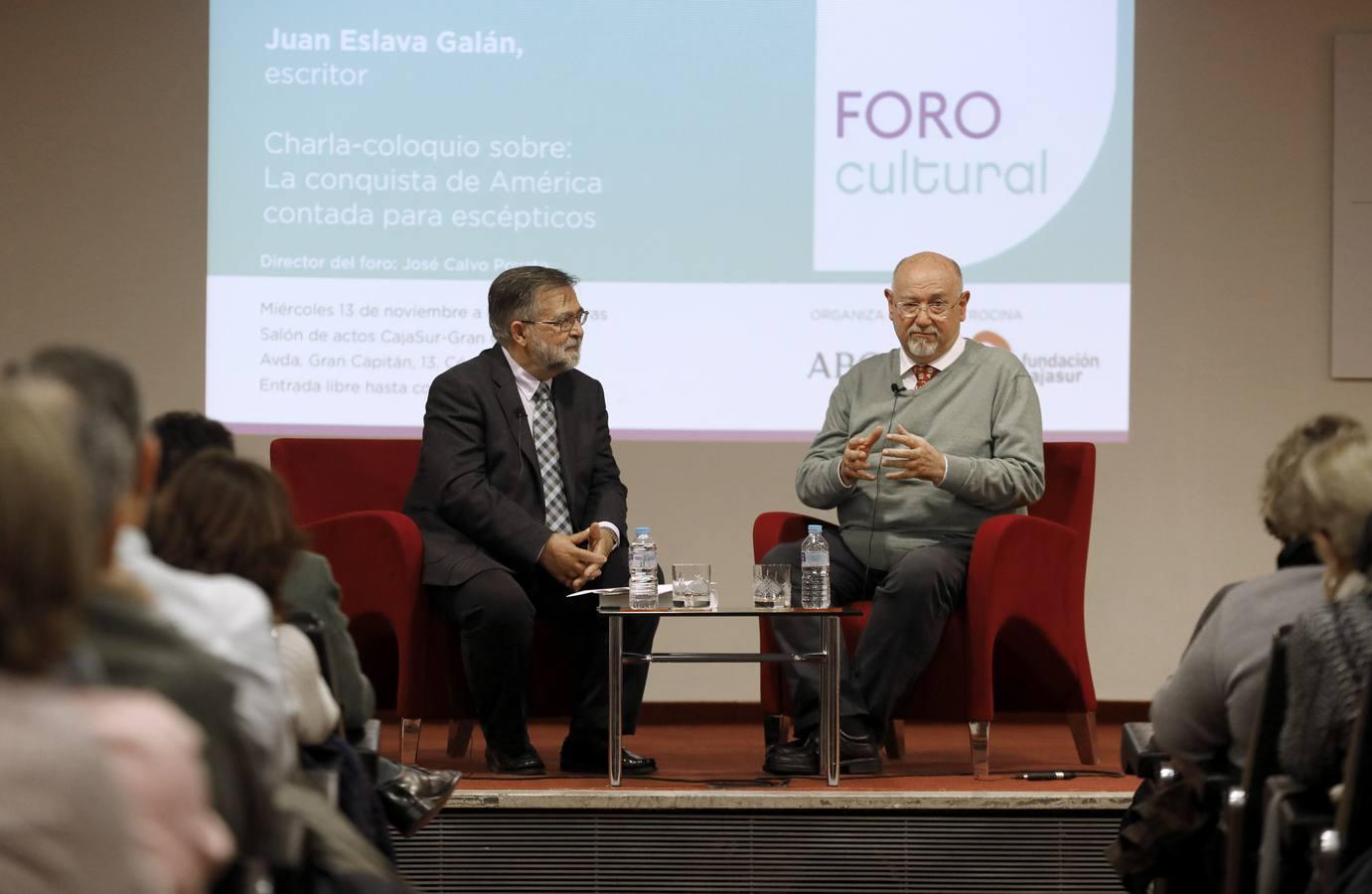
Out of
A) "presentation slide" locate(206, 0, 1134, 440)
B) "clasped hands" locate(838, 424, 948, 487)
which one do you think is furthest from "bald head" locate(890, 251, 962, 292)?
"presentation slide" locate(206, 0, 1134, 440)

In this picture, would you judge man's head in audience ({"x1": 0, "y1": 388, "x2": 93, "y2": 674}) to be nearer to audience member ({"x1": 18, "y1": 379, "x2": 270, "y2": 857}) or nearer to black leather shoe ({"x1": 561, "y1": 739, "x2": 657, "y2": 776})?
audience member ({"x1": 18, "y1": 379, "x2": 270, "y2": 857})

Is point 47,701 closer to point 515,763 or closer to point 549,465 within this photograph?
point 515,763

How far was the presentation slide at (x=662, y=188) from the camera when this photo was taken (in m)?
5.37

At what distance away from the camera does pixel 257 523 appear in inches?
82.8

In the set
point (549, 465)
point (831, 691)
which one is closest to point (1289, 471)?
point (831, 691)

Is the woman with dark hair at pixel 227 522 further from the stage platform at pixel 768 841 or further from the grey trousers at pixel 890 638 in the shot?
the grey trousers at pixel 890 638

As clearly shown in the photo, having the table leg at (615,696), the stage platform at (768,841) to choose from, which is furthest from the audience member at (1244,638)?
the table leg at (615,696)

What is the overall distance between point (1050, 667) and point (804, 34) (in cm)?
232

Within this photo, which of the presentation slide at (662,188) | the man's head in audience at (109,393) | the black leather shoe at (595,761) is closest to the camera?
the man's head in audience at (109,393)

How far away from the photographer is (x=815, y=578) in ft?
12.9

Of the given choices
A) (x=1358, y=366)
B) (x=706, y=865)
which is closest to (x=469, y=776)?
(x=706, y=865)

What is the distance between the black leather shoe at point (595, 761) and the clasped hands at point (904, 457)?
3.01 feet

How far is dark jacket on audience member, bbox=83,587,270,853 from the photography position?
4.64ft

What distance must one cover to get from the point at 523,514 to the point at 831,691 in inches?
36.4
